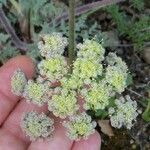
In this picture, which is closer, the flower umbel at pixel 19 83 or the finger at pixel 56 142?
the flower umbel at pixel 19 83

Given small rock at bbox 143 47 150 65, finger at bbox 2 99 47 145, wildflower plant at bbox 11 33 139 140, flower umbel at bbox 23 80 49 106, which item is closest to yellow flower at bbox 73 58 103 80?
wildflower plant at bbox 11 33 139 140

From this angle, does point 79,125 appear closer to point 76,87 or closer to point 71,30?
point 76,87

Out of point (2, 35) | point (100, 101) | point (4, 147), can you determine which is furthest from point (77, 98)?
point (2, 35)

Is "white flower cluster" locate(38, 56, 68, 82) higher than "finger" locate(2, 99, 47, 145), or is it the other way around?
"white flower cluster" locate(38, 56, 68, 82)

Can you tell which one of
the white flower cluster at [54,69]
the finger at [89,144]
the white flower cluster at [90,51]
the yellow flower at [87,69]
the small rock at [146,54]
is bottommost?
the finger at [89,144]

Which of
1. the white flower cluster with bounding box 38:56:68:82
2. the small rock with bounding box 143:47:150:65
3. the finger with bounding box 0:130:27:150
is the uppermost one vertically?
the small rock with bounding box 143:47:150:65

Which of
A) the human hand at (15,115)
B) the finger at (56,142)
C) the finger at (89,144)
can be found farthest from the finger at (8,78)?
the finger at (89,144)

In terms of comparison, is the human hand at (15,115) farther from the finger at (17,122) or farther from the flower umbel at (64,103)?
the flower umbel at (64,103)

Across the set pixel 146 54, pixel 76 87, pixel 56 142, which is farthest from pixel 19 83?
pixel 146 54

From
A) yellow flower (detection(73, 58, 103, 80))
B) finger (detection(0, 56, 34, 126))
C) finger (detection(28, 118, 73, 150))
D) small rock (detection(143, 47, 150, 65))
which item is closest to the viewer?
yellow flower (detection(73, 58, 103, 80))

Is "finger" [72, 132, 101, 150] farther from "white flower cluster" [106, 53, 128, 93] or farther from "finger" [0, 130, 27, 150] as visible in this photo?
"white flower cluster" [106, 53, 128, 93]
